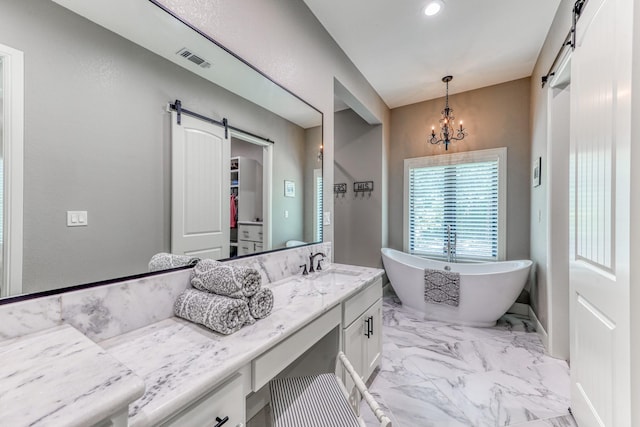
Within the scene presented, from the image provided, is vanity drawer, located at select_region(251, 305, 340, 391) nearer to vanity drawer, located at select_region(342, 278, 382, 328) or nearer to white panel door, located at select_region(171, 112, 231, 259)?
vanity drawer, located at select_region(342, 278, 382, 328)

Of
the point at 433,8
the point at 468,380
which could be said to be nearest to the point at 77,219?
the point at 468,380

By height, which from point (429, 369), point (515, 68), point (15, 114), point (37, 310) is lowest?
point (429, 369)

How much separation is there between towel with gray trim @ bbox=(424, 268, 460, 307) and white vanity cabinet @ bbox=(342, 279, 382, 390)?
1.25 metres

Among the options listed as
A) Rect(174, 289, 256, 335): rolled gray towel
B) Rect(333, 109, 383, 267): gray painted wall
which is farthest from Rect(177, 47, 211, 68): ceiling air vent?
Rect(333, 109, 383, 267): gray painted wall

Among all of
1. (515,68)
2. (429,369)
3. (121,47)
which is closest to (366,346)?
(429,369)

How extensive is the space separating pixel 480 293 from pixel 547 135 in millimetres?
1574

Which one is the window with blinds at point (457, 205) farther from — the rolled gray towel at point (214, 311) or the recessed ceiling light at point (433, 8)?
the rolled gray towel at point (214, 311)

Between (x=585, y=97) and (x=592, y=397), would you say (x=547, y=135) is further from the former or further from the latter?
(x=592, y=397)

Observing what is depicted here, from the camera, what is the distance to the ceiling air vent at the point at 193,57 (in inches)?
46.6

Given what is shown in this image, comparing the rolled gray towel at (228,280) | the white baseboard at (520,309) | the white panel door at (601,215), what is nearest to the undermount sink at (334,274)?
the rolled gray towel at (228,280)

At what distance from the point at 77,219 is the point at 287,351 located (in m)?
0.84

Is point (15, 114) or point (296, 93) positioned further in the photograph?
point (296, 93)

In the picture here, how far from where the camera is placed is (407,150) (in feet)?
12.5

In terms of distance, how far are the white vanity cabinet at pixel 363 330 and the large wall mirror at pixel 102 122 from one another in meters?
0.74
